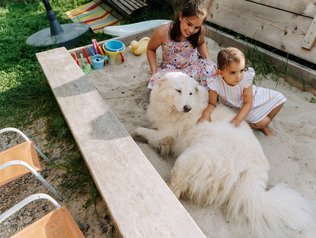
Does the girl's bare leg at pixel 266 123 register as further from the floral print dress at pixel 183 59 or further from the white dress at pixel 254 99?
the floral print dress at pixel 183 59

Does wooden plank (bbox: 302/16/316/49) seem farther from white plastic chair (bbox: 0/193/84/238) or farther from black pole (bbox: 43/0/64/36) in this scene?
black pole (bbox: 43/0/64/36)

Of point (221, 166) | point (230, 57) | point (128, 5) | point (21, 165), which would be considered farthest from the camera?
point (128, 5)

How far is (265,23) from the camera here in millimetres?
3514

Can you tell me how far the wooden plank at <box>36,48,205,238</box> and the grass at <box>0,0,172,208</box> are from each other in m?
0.44

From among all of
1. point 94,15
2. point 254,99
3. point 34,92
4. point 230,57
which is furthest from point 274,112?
point 94,15

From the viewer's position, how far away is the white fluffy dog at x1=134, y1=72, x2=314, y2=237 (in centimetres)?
178

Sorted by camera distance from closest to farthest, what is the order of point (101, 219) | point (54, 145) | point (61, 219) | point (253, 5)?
1. point (61, 219)
2. point (101, 219)
3. point (54, 145)
4. point (253, 5)

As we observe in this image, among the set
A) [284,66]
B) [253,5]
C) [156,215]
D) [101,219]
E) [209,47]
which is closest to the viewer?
[156,215]

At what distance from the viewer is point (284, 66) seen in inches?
130

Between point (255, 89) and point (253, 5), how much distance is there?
1.61 metres

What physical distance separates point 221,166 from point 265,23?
2390mm

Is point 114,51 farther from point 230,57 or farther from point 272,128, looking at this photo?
point 272,128

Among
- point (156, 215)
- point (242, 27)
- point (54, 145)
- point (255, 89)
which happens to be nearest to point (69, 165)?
point (54, 145)

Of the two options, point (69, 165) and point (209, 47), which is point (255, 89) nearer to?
point (209, 47)
